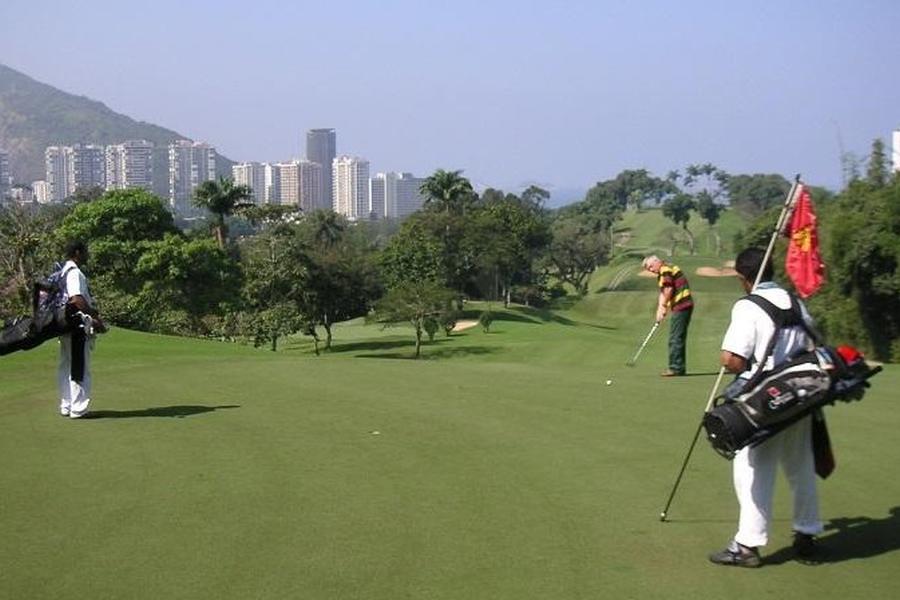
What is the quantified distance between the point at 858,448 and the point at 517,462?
10.2ft

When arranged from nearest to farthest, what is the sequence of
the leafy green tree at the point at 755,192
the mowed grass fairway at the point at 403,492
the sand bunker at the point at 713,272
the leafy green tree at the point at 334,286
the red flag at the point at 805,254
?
the mowed grass fairway at the point at 403,492 → the red flag at the point at 805,254 → the leafy green tree at the point at 334,286 → the sand bunker at the point at 713,272 → the leafy green tree at the point at 755,192

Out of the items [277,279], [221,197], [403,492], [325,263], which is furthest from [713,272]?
[403,492]

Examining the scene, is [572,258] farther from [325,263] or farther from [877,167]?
[877,167]

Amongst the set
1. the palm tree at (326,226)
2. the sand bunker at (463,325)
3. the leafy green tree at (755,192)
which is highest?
the leafy green tree at (755,192)

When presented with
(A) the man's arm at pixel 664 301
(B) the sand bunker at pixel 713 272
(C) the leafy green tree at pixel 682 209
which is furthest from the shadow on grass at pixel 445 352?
(C) the leafy green tree at pixel 682 209

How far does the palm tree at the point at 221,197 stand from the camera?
2945 inches

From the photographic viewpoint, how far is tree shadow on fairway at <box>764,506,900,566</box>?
663 cm

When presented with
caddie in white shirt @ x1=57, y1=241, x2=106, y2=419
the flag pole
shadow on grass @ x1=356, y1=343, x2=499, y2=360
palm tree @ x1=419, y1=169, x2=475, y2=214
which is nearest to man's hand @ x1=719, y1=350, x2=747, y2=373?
the flag pole

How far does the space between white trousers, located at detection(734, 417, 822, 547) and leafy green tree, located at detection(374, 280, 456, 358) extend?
193ft

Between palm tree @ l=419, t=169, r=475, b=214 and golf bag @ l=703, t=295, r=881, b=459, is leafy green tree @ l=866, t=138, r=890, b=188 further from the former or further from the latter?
palm tree @ l=419, t=169, r=475, b=214

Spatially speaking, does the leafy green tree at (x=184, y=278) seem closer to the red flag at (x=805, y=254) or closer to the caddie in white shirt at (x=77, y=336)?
the caddie in white shirt at (x=77, y=336)

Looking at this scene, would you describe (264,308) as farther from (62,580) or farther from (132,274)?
(62,580)

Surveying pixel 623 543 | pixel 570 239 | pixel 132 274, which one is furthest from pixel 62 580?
pixel 570 239

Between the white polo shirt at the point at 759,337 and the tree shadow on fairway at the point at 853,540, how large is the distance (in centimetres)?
113
